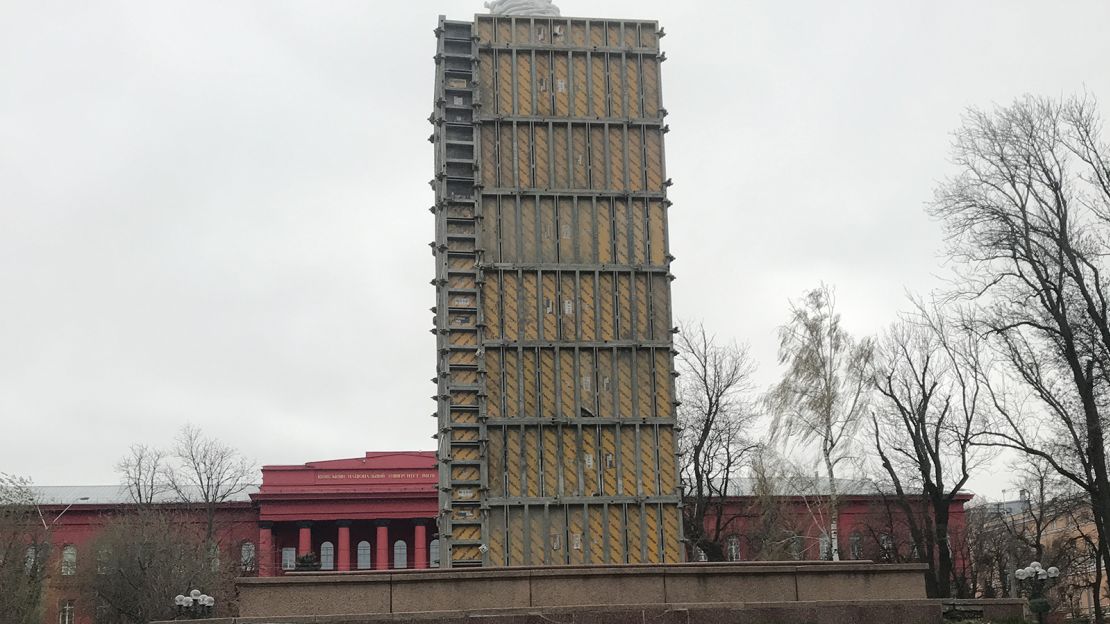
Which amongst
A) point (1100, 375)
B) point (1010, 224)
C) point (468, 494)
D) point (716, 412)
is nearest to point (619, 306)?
point (468, 494)

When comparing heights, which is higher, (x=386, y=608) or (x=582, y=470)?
(x=582, y=470)

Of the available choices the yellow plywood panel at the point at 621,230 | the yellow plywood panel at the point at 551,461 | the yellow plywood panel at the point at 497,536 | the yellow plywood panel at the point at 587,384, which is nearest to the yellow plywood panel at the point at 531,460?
the yellow plywood panel at the point at 551,461

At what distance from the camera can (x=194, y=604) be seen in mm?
33438

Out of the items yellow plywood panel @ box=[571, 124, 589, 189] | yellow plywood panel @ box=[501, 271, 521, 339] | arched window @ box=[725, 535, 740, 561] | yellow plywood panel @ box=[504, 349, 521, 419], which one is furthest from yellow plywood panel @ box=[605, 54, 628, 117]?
arched window @ box=[725, 535, 740, 561]

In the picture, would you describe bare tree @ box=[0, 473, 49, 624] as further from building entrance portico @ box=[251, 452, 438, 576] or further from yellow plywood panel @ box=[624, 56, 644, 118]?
yellow plywood panel @ box=[624, 56, 644, 118]

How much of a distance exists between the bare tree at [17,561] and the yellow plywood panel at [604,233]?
2653cm

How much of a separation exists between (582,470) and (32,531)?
31.3 metres

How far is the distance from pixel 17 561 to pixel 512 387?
2591cm

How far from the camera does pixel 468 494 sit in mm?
27531

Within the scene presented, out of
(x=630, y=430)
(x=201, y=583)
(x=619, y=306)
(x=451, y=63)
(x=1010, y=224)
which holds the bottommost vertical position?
(x=201, y=583)

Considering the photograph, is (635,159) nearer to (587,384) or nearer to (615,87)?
(615,87)

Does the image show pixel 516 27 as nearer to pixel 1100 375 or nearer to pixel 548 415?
pixel 548 415

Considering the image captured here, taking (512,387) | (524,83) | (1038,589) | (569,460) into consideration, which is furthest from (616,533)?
(524,83)

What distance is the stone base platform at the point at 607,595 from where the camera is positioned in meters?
20.8
